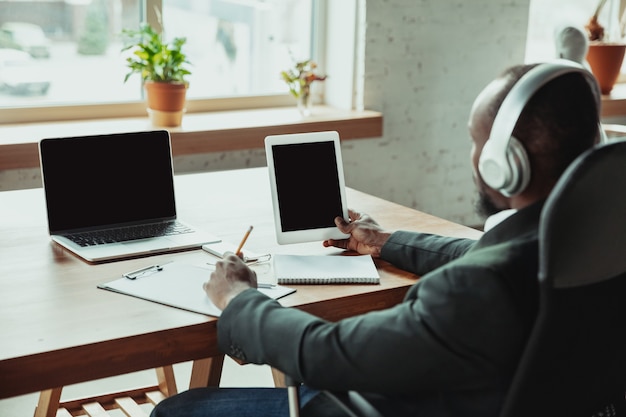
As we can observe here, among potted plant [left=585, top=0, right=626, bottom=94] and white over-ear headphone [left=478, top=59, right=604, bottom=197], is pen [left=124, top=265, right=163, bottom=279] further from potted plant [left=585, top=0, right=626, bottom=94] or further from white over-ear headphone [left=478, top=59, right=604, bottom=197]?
potted plant [left=585, top=0, right=626, bottom=94]

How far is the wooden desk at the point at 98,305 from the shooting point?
1.38m

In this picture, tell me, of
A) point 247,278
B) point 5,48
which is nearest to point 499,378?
point 247,278

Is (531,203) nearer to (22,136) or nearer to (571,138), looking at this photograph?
(571,138)

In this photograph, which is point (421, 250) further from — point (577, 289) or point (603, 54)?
point (603, 54)

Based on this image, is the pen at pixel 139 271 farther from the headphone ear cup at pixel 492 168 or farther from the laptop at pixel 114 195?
the headphone ear cup at pixel 492 168

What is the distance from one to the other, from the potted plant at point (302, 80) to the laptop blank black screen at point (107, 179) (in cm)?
187

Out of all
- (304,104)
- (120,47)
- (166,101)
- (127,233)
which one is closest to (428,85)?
(304,104)

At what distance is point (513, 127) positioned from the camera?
1204mm

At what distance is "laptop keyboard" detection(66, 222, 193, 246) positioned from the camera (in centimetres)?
193

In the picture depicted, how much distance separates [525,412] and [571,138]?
377mm

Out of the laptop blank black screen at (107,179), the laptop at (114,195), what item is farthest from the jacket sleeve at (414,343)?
the laptop blank black screen at (107,179)

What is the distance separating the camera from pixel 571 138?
1.20 metres

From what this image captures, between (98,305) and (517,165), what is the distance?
0.79m

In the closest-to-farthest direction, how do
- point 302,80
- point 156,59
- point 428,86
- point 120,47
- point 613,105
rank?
point 156,59, point 120,47, point 302,80, point 428,86, point 613,105
